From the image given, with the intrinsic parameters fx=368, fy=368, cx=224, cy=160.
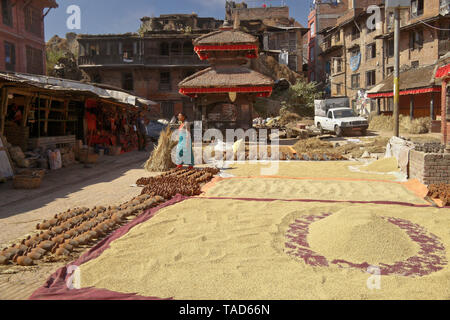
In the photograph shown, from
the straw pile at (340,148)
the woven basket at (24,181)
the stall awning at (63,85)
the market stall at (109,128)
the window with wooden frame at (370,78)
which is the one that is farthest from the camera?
the window with wooden frame at (370,78)

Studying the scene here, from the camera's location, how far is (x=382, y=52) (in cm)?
2950

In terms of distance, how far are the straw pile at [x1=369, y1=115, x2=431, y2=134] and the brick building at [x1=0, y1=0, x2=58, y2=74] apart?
2295 centimetres

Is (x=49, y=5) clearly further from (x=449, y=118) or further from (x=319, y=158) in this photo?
(x=449, y=118)

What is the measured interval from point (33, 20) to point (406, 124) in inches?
960

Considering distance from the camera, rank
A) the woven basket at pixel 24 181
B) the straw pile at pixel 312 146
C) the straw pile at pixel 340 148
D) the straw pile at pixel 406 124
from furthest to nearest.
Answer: the straw pile at pixel 406 124 < the straw pile at pixel 312 146 < the straw pile at pixel 340 148 < the woven basket at pixel 24 181

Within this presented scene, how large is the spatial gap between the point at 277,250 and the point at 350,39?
1382 inches

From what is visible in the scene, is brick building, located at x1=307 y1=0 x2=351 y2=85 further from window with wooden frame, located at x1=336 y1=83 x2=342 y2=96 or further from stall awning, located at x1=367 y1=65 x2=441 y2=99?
stall awning, located at x1=367 y1=65 x2=441 y2=99

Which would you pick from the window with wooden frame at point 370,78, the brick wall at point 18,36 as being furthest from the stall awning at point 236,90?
the window with wooden frame at point 370,78

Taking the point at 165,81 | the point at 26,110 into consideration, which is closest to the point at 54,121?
the point at 26,110

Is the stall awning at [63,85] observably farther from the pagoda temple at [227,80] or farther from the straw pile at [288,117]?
the straw pile at [288,117]

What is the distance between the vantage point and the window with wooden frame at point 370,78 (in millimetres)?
31375

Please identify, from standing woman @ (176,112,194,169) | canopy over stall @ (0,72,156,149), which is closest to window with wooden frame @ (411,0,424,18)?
canopy over stall @ (0,72,156,149)

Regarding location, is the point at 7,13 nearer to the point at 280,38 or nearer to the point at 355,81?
the point at 280,38

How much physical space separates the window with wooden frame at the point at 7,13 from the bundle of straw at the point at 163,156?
17.3 m
